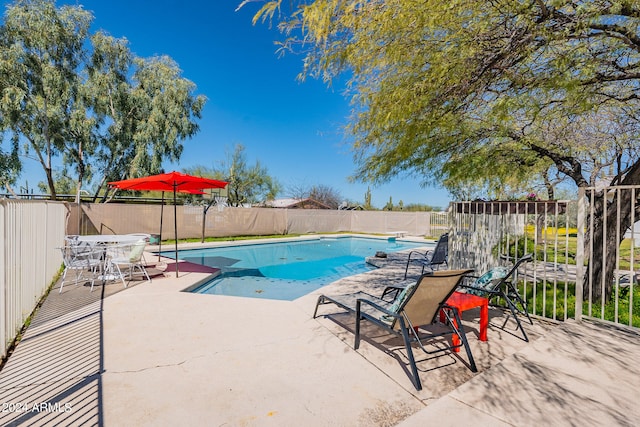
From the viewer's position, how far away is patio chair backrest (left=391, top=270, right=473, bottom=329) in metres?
2.72

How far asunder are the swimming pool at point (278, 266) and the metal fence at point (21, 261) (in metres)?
2.46

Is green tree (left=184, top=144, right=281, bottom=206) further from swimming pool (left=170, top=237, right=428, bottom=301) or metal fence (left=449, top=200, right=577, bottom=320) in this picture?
metal fence (left=449, top=200, right=577, bottom=320)

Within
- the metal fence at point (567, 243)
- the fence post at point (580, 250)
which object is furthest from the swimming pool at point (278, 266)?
the fence post at point (580, 250)

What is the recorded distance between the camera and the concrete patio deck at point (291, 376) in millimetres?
2090

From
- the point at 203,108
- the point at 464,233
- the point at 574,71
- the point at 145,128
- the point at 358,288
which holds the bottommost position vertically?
the point at 358,288

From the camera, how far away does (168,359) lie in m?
2.90

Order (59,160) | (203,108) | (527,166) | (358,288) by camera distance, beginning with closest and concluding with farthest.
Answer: (358,288) < (527,166) < (59,160) < (203,108)

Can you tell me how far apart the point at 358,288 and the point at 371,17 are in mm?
4338

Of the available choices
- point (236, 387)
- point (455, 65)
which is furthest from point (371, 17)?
point (236, 387)

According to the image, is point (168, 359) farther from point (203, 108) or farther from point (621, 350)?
point (203, 108)

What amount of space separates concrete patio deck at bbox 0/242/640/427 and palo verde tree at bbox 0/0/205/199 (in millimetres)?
16041

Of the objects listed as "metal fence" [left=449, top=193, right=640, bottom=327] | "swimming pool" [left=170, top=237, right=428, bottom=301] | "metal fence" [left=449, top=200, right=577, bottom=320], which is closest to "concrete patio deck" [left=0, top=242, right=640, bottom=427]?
"metal fence" [left=449, top=193, right=640, bottom=327]

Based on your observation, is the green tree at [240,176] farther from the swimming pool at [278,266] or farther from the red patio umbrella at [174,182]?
the red patio umbrella at [174,182]

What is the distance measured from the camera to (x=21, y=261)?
360 centimetres
